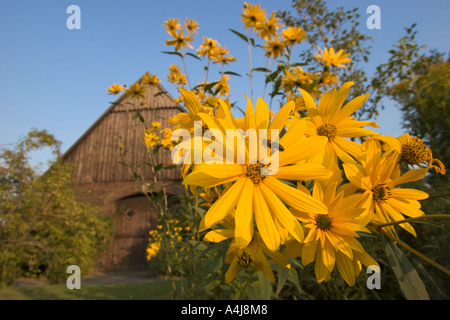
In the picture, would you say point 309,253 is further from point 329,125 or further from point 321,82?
point 321,82

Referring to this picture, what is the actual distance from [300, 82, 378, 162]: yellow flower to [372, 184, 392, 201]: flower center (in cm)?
7

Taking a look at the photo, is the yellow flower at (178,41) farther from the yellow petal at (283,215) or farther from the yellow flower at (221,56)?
the yellow petal at (283,215)

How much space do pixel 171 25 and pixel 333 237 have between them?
243 cm

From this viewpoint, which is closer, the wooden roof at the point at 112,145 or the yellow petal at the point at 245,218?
the yellow petal at the point at 245,218

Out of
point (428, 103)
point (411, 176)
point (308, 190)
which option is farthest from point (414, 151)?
point (428, 103)

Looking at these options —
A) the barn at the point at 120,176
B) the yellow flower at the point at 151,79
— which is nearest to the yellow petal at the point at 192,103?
the yellow flower at the point at 151,79

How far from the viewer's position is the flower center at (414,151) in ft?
1.83

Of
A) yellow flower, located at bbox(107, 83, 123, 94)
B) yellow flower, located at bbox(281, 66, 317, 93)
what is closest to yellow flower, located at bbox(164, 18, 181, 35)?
yellow flower, located at bbox(107, 83, 123, 94)

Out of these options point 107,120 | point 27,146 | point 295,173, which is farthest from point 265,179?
point 107,120

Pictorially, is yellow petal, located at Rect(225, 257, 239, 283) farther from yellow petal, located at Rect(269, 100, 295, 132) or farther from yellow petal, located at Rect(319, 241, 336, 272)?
yellow petal, located at Rect(269, 100, 295, 132)

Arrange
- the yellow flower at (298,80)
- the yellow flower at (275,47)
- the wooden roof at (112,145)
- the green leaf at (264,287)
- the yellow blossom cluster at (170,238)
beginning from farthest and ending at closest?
the wooden roof at (112,145) → the yellow blossom cluster at (170,238) → the yellow flower at (275,47) → the yellow flower at (298,80) → the green leaf at (264,287)

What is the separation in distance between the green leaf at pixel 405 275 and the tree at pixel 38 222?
25.3 ft

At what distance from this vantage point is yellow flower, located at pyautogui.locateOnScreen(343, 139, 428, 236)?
0.45 m
